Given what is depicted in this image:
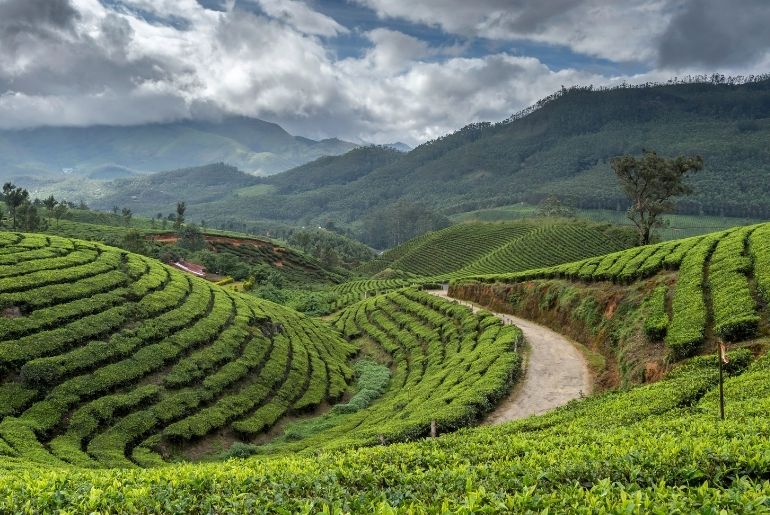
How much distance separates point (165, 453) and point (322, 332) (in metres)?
31.3

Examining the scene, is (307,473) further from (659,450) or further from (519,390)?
(519,390)

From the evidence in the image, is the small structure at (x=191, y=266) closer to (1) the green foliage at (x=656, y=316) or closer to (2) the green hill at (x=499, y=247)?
(2) the green hill at (x=499, y=247)

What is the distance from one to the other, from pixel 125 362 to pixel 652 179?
221 ft

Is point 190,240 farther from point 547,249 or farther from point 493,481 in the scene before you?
point 493,481

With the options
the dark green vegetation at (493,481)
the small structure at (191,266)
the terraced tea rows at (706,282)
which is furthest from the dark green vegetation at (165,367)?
the small structure at (191,266)

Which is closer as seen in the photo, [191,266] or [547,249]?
[191,266]

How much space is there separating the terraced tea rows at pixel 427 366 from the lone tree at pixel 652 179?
33811 mm

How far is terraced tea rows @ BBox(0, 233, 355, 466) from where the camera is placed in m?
26.2

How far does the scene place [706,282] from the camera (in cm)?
3017

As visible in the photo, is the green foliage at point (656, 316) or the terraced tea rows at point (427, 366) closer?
the terraced tea rows at point (427, 366)

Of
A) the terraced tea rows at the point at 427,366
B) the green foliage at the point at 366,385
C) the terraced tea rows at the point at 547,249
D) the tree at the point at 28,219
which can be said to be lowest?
the green foliage at the point at 366,385

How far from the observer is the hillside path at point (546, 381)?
27.1 metres

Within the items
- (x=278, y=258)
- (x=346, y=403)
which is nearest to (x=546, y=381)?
(x=346, y=403)

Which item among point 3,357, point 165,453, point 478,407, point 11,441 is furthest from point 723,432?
point 3,357
